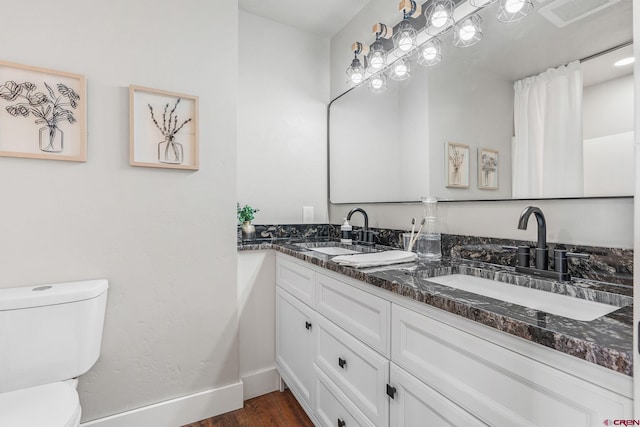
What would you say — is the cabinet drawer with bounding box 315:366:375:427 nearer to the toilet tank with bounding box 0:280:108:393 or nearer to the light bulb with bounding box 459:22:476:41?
the toilet tank with bounding box 0:280:108:393

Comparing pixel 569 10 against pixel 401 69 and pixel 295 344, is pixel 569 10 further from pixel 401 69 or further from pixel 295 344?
pixel 295 344

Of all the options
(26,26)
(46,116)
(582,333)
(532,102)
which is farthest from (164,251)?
(532,102)

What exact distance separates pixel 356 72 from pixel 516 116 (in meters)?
1.12

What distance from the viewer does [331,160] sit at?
7.86 ft

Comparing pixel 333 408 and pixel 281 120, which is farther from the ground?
pixel 281 120

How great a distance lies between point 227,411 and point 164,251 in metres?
0.92

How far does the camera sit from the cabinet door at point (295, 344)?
4.89 ft

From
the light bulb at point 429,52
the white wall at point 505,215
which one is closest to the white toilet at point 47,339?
the white wall at point 505,215

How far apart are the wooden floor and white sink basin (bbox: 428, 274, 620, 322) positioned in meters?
1.08

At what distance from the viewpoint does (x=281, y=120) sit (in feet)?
7.35

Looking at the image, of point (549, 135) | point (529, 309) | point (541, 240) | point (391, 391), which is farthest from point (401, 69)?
point (391, 391)

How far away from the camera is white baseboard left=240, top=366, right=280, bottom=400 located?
1.84 metres

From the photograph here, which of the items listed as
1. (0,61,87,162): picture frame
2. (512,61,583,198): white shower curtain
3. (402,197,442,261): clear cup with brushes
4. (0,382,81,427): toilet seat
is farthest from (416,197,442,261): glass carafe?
(0,61,87,162): picture frame

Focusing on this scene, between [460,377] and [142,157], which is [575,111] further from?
[142,157]
